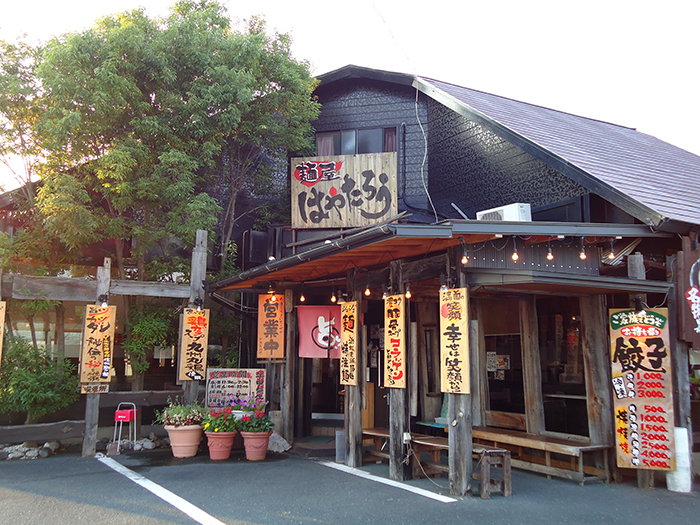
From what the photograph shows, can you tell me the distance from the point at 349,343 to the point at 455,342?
7.57 ft

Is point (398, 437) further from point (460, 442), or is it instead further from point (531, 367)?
point (531, 367)

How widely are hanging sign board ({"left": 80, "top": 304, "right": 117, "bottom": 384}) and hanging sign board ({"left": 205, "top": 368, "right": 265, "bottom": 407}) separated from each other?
1.87m

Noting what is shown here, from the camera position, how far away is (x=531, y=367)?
9.30m

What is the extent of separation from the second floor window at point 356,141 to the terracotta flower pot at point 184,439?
7357 mm

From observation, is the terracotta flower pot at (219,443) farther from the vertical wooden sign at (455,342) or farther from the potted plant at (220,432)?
the vertical wooden sign at (455,342)

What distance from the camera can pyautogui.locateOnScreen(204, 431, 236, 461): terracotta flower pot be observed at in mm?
9445

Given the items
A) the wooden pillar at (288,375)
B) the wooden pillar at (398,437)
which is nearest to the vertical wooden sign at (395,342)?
the wooden pillar at (398,437)

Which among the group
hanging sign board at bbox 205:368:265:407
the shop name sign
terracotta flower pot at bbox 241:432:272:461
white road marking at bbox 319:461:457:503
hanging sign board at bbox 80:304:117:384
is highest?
the shop name sign

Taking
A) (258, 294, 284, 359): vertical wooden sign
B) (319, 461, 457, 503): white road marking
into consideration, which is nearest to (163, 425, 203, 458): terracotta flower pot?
(258, 294, 284, 359): vertical wooden sign

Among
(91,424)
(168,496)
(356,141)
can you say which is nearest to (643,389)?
(168,496)

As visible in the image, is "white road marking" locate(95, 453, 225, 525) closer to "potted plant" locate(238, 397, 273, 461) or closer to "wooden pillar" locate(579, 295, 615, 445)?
"potted plant" locate(238, 397, 273, 461)

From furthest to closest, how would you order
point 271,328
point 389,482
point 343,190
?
point 343,190, point 271,328, point 389,482

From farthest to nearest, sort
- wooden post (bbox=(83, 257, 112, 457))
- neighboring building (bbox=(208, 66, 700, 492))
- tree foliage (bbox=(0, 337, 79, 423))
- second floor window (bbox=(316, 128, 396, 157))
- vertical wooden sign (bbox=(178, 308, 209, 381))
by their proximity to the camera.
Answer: second floor window (bbox=(316, 128, 396, 157)) → vertical wooden sign (bbox=(178, 308, 209, 381)) → tree foliage (bbox=(0, 337, 79, 423)) → wooden post (bbox=(83, 257, 112, 457)) → neighboring building (bbox=(208, 66, 700, 492))

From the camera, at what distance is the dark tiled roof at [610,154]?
26.2ft
